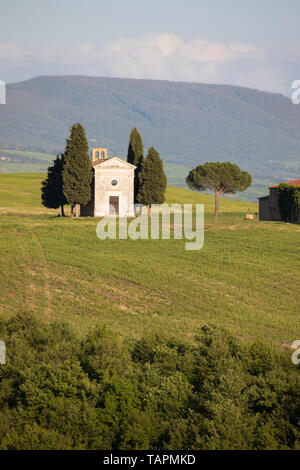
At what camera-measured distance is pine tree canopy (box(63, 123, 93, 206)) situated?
212 ft

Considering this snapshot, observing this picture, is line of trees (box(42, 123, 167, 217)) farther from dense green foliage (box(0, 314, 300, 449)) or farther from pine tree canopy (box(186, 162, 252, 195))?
dense green foliage (box(0, 314, 300, 449))

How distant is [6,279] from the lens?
4372 centimetres

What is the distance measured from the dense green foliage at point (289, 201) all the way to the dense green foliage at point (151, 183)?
489 inches

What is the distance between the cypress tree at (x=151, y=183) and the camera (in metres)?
66.9

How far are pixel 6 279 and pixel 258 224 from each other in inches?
1105

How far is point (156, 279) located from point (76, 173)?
2245cm

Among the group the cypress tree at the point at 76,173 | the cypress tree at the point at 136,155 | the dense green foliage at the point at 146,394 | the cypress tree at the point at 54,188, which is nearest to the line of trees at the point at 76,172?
the cypress tree at the point at 76,173

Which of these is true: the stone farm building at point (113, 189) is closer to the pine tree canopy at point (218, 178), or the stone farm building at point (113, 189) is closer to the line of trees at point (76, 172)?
the line of trees at point (76, 172)

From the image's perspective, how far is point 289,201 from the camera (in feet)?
213

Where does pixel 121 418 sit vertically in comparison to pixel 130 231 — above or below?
below

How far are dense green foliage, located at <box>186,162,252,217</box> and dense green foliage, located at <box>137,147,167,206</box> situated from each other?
8.01 m
